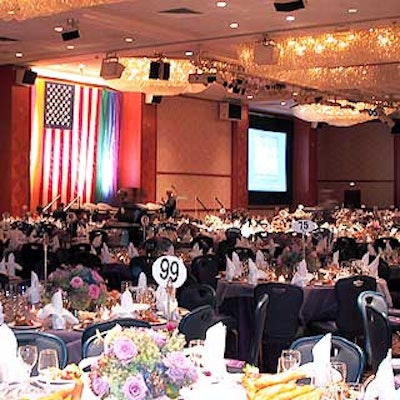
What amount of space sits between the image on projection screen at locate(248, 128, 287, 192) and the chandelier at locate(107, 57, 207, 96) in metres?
12.1

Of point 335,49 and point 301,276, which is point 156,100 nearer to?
point 335,49

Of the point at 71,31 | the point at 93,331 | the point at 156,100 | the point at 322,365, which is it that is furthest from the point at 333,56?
the point at 322,365

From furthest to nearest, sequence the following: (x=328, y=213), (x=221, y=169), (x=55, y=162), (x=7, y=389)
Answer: (x=221, y=169), (x=328, y=213), (x=55, y=162), (x=7, y=389)

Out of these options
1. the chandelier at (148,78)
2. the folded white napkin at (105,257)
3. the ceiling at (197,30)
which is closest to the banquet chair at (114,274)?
the folded white napkin at (105,257)

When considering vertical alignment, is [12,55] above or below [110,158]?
above

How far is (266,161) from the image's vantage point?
29.8 metres

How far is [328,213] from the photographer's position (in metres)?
22.5

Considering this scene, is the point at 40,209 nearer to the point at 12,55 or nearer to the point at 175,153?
the point at 12,55

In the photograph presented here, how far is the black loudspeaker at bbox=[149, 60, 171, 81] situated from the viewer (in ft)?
50.9

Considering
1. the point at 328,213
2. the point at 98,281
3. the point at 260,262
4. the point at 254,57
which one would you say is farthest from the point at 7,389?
the point at 328,213

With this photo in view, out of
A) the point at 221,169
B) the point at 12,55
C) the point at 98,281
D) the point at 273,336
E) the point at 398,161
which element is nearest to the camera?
the point at 98,281

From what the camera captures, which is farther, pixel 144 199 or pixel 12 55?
pixel 144 199

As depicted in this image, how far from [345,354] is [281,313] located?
306cm

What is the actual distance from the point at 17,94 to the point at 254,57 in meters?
6.54
